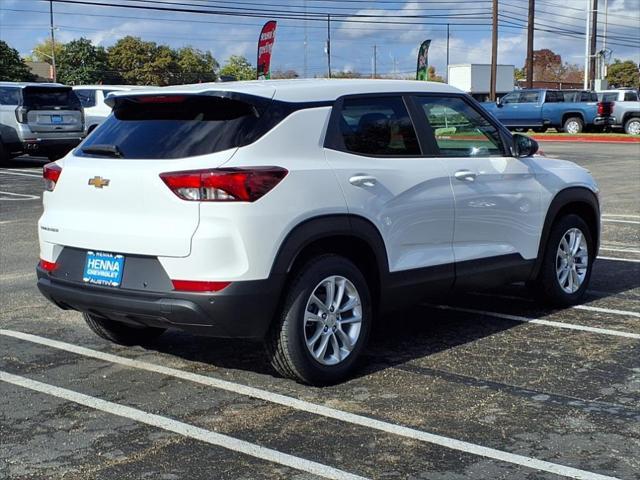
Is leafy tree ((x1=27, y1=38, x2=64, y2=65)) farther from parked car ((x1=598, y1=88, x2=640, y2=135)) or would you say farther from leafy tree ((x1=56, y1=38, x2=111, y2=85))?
parked car ((x1=598, y1=88, x2=640, y2=135))

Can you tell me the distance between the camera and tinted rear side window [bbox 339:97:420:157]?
210 inches

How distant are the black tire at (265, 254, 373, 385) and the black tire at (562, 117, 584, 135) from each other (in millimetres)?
31465

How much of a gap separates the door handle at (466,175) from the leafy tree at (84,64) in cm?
9607

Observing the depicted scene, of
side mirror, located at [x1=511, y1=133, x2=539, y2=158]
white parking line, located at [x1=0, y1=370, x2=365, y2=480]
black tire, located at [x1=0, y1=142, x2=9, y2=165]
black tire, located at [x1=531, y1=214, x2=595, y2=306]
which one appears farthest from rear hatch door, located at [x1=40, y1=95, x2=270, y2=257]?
black tire, located at [x1=0, y1=142, x2=9, y2=165]

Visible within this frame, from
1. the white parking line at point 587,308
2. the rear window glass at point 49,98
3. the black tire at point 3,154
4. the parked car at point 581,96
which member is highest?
the parked car at point 581,96

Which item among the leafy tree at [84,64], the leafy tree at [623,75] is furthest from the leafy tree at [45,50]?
the leafy tree at [623,75]

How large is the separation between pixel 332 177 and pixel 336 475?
182 cm

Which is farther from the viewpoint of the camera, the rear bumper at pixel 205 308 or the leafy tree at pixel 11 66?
the leafy tree at pixel 11 66

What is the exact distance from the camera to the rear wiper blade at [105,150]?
202 inches

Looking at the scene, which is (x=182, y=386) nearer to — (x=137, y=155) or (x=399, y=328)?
(x=137, y=155)

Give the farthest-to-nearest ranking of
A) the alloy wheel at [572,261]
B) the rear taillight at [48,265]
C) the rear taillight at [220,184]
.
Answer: the alloy wheel at [572,261]
the rear taillight at [48,265]
the rear taillight at [220,184]

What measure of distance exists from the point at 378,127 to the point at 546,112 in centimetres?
3132

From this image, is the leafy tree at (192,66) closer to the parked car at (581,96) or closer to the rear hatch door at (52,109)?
the parked car at (581,96)

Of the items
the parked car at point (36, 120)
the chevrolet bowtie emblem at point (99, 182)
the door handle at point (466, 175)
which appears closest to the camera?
the chevrolet bowtie emblem at point (99, 182)
